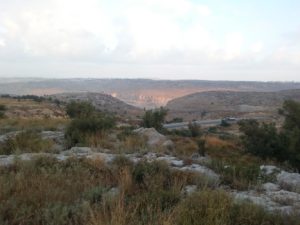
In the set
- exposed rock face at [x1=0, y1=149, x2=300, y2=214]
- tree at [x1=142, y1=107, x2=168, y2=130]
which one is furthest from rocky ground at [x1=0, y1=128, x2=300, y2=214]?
tree at [x1=142, y1=107, x2=168, y2=130]

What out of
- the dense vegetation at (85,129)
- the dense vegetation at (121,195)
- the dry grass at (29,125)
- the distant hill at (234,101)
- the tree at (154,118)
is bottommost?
the distant hill at (234,101)

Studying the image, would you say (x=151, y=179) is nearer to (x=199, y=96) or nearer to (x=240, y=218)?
(x=240, y=218)

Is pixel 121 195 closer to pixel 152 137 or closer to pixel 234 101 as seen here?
pixel 152 137

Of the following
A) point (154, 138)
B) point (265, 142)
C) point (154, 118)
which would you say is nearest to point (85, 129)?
point (154, 138)

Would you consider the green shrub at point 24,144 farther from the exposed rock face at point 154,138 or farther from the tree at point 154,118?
the tree at point 154,118

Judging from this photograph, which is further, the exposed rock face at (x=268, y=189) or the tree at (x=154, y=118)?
the tree at (x=154, y=118)

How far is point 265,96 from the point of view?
159m

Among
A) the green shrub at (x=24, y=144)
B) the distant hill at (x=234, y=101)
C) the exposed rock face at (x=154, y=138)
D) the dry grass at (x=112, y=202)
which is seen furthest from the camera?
the distant hill at (x=234, y=101)

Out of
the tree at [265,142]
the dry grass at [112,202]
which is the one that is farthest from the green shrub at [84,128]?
the tree at [265,142]

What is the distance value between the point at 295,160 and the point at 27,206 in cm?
1841

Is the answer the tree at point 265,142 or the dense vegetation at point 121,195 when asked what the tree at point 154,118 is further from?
the dense vegetation at point 121,195

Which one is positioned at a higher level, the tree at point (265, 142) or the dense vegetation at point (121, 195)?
the dense vegetation at point (121, 195)

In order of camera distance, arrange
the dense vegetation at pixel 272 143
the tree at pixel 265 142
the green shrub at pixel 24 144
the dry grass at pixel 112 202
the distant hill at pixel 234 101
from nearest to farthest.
Result: the dry grass at pixel 112 202 → the green shrub at pixel 24 144 → the dense vegetation at pixel 272 143 → the tree at pixel 265 142 → the distant hill at pixel 234 101

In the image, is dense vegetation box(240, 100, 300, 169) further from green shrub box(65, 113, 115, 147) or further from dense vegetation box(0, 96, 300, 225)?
dense vegetation box(0, 96, 300, 225)
